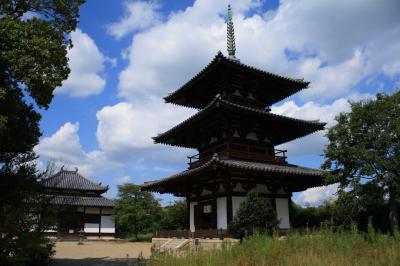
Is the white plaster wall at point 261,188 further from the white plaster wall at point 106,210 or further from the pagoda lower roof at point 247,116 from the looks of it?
the white plaster wall at point 106,210

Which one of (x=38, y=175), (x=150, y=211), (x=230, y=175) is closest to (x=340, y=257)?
(x=38, y=175)

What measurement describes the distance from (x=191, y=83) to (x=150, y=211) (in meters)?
22.9

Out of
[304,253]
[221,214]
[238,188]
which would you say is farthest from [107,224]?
[304,253]

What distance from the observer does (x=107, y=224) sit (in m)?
43.8

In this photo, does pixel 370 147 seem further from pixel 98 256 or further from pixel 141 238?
pixel 141 238

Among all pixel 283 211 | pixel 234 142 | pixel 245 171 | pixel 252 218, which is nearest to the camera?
pixel 252 218

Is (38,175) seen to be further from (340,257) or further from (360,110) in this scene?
(360,110)

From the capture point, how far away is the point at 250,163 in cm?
1989

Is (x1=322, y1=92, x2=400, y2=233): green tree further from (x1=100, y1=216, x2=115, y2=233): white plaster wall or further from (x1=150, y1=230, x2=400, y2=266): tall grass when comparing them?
(x1=100, y1=216, x2=115, y2=233): white plaster wall

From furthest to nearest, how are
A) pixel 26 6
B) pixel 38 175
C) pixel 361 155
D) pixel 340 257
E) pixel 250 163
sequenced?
pixel 250 163, pixel 361 155, pixel 26 6, pixel 38 175, pixel 340 257

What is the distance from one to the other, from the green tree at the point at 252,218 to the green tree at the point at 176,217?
24.4 meters

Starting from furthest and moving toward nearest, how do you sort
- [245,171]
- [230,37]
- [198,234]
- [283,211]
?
[230,37] → [283,211] → [198,234] → [245,171]

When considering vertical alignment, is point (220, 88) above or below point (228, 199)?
above

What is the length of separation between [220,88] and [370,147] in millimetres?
9030
